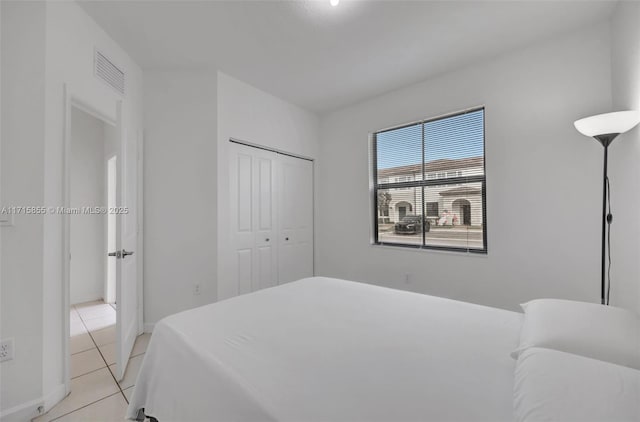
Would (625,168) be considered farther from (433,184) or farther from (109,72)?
(109,72)

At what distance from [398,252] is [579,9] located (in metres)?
2.56

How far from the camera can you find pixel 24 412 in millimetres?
1579

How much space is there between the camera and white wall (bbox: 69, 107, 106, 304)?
3658 millimetres

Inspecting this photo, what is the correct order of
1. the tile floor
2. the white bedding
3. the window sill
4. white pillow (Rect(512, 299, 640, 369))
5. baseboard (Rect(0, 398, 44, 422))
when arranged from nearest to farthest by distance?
the white bedding
white pillow (Rect(512, 299, 640, 369))
baseboard (Rect(0, 398, 44, 422))
the tile floor
the window sill

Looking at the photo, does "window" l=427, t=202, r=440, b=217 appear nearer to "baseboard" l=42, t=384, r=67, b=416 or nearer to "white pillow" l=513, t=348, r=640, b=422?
"white pillow" l=513, t=348, r=640, b=422

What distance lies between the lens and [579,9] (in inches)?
80.4

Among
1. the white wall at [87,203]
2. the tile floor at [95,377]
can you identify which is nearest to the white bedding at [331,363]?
the tile floor at [95,377]

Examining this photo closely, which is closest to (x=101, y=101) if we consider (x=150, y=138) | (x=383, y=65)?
(x=150, y=138)

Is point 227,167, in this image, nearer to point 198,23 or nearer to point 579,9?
point 198,23

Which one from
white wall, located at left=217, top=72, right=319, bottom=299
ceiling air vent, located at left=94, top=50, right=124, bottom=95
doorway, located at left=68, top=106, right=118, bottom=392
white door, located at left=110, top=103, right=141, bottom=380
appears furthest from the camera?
doorway, located at left=68, top=106, right=118, bottom=392

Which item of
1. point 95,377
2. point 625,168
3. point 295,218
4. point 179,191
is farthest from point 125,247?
point 625,168

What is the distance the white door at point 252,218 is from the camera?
10.2ft

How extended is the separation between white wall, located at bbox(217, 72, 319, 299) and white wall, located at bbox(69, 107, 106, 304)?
Result: 83.6 inches

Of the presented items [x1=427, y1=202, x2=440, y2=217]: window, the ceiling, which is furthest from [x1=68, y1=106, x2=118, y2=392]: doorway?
[x1=427, y1=202, x2=440, y2=217]: window
